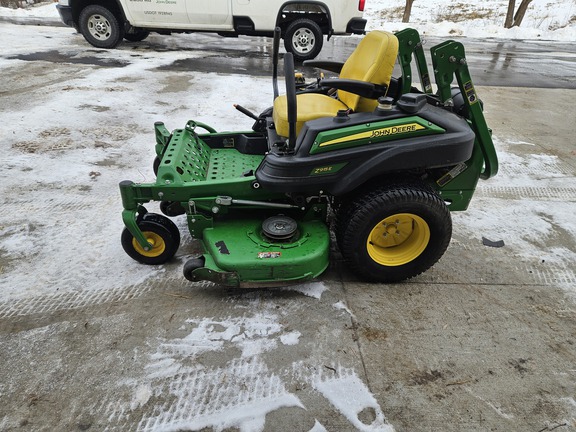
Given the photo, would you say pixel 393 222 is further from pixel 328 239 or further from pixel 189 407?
pixel 189 407

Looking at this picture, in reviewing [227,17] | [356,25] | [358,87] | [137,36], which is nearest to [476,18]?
[356,25]

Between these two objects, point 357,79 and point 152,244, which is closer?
point 152,244

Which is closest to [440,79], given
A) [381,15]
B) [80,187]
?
[80,187]

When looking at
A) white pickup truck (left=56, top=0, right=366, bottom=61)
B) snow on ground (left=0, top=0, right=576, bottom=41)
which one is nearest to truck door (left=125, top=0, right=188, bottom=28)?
white pickup truck (left=56, top=0, right=366, bottom=61)

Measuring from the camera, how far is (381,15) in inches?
810

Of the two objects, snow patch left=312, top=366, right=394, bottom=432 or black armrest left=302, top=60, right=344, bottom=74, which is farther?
black armrest left=302, top=60, right=344, bottom=74

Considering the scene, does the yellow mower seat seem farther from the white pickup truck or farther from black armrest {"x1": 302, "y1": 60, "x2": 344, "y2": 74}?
the white pickup truck

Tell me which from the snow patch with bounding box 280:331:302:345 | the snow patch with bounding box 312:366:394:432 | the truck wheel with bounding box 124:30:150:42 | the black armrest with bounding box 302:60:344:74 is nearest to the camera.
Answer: the snow patch with bounding box 312:366:394:432

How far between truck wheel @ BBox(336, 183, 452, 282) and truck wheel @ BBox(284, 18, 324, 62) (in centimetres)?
613

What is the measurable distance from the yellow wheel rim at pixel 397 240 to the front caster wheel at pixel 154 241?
1.18 meters

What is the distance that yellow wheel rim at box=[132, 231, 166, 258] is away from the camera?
2.61 m

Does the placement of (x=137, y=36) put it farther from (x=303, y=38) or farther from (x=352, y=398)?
(x=352, y=398)

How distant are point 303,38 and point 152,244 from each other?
21.0 ft

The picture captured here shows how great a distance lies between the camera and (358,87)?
2.44 meters
